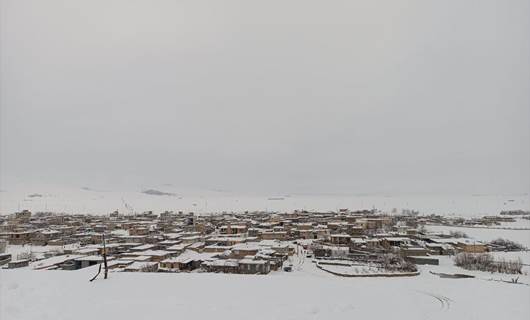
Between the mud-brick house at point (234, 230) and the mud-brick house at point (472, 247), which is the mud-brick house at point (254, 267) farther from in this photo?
the mud-brick house at point (234, 230)

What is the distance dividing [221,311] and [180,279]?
7.36 ft

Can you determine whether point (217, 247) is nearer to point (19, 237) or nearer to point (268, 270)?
point (268, 270)

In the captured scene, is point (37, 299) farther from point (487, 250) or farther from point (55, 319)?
point (487, 250)

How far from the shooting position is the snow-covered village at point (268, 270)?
197 inches

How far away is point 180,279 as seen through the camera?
6492mm

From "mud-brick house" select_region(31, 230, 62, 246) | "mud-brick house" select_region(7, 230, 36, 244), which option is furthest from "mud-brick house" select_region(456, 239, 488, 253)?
"mud-brick house" select_region(7, 230, 36, 244)

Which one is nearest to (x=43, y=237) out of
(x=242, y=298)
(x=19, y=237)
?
(x=19, y=237)

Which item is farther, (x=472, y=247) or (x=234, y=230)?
(x=234, y=230)

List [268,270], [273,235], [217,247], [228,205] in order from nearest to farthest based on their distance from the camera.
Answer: [268,270] → [217,247] → [273,235] → [228,205]

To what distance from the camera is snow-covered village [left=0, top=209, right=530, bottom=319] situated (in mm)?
4992

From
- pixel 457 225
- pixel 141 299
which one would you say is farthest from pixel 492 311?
pixel 457 225

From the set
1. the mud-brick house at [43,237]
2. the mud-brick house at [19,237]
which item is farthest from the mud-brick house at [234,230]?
the mud-brick house at [19,237]

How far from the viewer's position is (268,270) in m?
15.1

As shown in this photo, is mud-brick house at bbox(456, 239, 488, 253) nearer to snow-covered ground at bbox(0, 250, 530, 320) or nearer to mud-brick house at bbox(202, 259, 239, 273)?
mud-brick house at bbox(202, 259, 239, 273)
